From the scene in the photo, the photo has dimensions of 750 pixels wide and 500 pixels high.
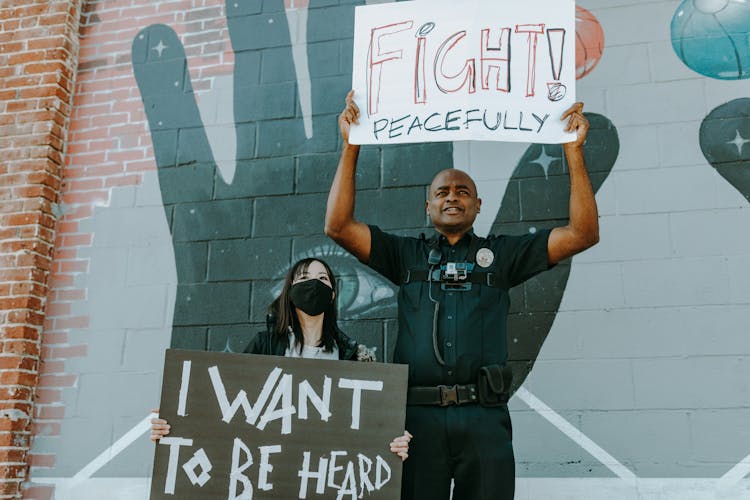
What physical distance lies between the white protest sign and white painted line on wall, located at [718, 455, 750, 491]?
4.87 ft

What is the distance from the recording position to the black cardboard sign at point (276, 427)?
7.52 ft

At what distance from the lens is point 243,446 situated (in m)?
2.33

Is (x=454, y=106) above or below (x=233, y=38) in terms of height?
below

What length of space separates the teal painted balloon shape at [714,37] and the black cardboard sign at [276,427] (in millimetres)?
2093

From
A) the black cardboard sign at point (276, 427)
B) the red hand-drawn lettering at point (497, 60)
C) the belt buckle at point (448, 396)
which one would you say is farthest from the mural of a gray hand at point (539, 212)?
the black cardboard sign at point (276, 427)

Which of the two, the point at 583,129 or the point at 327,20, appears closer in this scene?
the point at 583,129

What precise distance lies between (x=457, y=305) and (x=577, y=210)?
1.69 ft

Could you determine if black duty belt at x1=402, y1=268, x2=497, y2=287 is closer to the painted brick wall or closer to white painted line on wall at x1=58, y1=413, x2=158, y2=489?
the painted brick wall

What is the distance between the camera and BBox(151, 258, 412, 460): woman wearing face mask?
260cm

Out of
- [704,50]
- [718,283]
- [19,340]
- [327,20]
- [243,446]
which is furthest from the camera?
[327,20]

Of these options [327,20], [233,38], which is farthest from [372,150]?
[233,38]

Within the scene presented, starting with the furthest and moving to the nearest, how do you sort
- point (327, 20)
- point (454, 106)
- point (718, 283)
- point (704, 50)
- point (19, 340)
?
point (327, 20)
point (19, 340)
point (704, 50)
point (718, 283)
point (454, 106)

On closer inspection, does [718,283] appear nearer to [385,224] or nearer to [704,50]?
[704,50]

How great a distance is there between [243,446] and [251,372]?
0.24m
